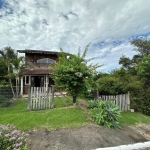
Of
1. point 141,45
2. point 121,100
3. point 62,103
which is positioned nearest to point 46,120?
point 62,103

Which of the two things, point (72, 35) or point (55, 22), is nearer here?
point (55, 22)

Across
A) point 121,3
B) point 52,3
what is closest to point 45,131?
point 52,3

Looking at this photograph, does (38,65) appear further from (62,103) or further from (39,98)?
(39,98)

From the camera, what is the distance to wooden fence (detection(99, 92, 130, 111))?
Answer: 335 inches

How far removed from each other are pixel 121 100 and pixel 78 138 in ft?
19.4

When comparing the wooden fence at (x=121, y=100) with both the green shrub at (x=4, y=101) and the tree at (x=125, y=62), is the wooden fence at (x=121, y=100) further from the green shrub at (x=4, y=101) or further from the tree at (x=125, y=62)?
the tree at (x=125, y=62)

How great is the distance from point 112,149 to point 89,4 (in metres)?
9.39

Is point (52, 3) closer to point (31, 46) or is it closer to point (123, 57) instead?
point (31, 46)

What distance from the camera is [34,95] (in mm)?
7051

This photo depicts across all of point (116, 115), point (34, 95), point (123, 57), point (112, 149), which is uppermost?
point (123, 57)

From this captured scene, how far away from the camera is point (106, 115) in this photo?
572cm

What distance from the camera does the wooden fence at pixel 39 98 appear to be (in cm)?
702

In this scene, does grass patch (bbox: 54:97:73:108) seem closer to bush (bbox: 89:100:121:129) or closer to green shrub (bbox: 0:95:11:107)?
bush (bbox: 89:100:121:129)

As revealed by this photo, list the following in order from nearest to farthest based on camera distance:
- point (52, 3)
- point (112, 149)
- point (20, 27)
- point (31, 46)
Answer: point (112, 149) < point (52, 3) < point (20, 27) < point (31, 46)
